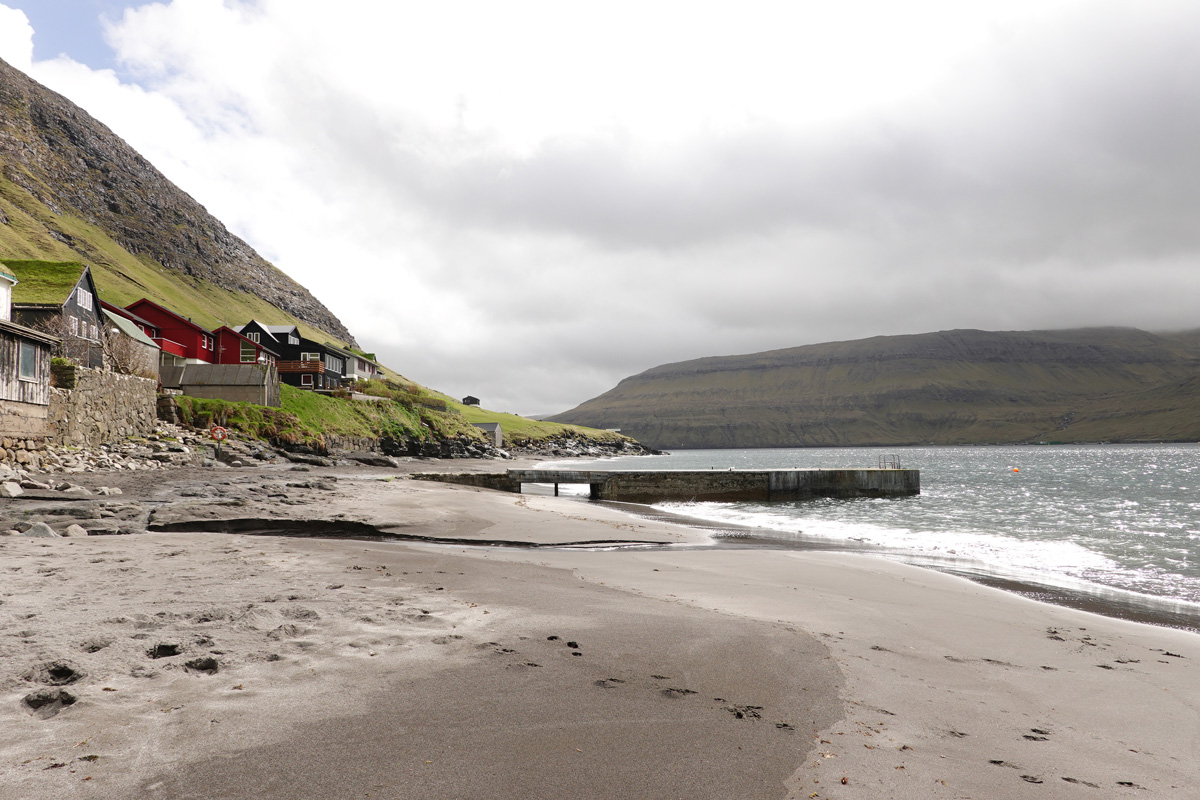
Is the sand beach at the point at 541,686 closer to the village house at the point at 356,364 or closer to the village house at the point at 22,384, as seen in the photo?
the village house at the point at 22,384

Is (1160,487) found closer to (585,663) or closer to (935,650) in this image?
(935,650)

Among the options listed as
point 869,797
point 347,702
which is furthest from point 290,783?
point 869,797

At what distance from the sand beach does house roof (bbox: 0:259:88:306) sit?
122ft

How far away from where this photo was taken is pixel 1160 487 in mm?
52062

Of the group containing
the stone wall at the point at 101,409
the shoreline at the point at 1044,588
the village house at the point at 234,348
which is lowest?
the shoreline at the point at 1044,588

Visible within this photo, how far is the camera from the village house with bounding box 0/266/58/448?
24969 mm

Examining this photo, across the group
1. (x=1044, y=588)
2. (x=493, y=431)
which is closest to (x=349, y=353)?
(x=493, y=431)

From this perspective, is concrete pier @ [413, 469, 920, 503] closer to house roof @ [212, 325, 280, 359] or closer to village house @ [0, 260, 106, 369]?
village house @ [0, 260, 106, 369]

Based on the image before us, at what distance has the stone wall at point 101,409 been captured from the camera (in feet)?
96.1

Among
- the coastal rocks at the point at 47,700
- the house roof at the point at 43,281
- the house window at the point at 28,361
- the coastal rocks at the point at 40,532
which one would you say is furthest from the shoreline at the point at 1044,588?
the house roof at the point at 43,281

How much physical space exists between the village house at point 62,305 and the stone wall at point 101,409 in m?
3.28

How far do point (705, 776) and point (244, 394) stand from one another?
58.1 meters

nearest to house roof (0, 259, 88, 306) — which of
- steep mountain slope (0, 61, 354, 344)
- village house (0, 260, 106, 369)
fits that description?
village house (0, 260, 106, 369)

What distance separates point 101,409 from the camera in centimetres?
3275
